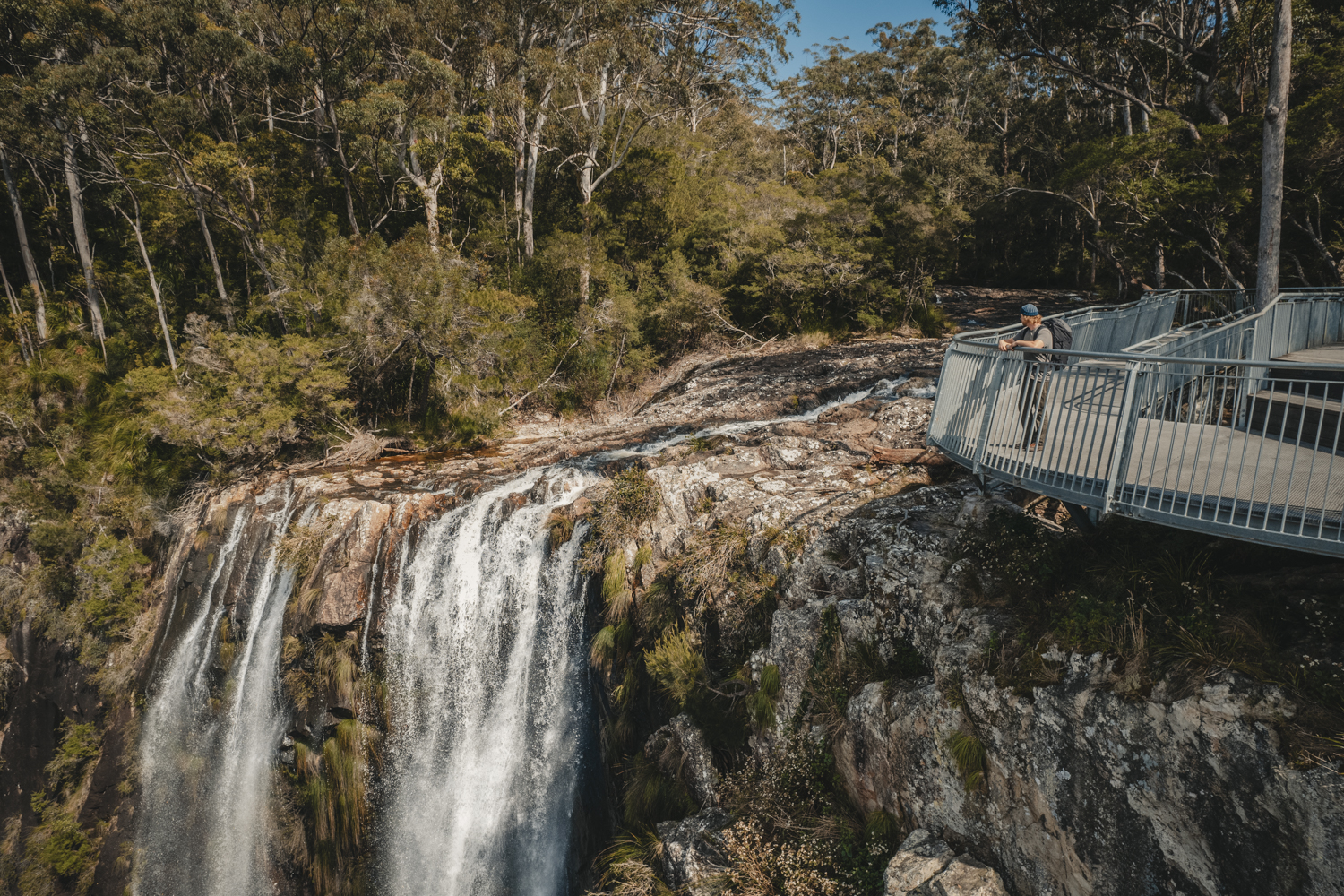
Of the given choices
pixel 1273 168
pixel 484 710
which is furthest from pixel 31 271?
pixel 1273 168

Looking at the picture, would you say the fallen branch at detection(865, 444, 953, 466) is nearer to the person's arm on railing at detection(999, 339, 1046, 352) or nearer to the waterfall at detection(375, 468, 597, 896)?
the person's arm on railing at detection(999, 339, 1046, 352)

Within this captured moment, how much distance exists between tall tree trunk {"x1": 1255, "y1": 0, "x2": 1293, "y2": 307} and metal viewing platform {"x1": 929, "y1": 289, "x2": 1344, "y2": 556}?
0.52 meters

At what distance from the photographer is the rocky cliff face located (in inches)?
151

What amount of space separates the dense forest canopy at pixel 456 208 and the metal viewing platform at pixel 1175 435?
978 centimetres

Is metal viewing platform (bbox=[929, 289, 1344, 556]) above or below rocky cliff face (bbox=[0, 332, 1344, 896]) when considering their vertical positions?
above

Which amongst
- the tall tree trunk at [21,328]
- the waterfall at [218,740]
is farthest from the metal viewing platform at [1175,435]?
the tall tree trunk at [21,328]

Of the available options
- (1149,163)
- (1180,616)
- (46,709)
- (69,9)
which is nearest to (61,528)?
(46,709)

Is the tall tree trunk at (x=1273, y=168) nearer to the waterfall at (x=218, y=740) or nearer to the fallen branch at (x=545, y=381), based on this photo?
the fallen branch at (x=545, y=381)

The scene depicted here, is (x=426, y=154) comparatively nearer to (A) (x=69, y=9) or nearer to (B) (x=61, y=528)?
(A) (x=69, y=9)

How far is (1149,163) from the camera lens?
16125 millimetres

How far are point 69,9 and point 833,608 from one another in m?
24.4

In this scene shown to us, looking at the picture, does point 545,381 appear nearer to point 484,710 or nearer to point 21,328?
point 484,710

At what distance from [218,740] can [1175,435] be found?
14770 millimetres

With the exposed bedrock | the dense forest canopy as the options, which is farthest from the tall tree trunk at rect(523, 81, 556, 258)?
the exposed bedrock
